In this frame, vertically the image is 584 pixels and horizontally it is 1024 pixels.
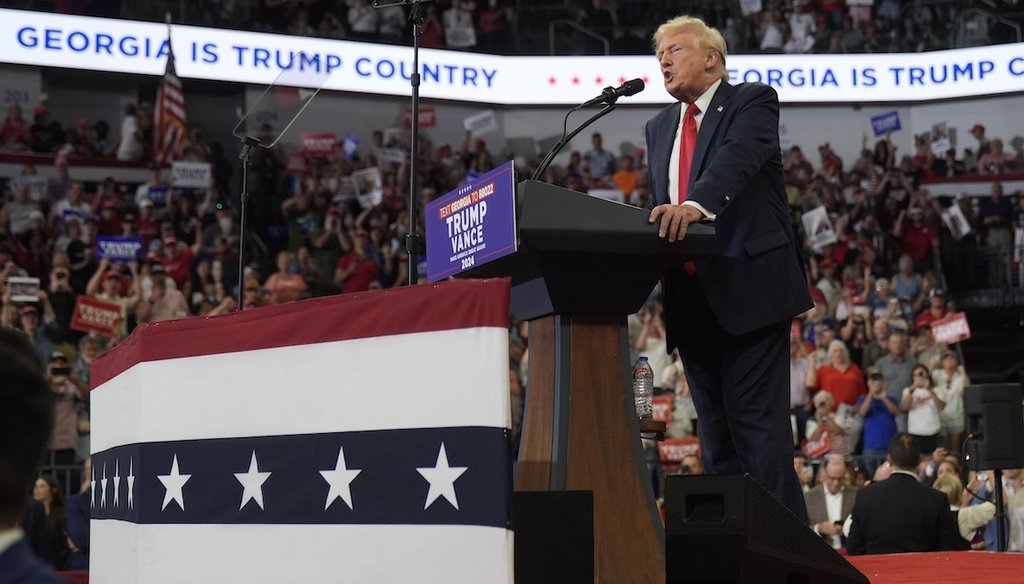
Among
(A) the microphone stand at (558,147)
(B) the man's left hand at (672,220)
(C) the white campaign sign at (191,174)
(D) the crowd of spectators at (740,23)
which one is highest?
(D) the crowd of spectators at (740,23)

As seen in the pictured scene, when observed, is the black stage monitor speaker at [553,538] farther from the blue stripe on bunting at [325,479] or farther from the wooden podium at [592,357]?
the blue stripe on bunting at [325,479]

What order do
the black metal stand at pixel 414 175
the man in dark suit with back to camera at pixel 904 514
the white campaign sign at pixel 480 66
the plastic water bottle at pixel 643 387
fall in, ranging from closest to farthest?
the plastic water bottle at pixel 643 387
the black metal stand at pixel 414 175
the man in dark suit with back to camera at pixel 904 514
the white campaign sign at pixel 480 66

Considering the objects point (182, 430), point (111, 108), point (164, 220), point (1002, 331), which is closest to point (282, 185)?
point (164, 220)

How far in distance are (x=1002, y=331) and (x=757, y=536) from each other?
38.8ft

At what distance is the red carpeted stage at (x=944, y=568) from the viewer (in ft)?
10.9

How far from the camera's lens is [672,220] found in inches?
106

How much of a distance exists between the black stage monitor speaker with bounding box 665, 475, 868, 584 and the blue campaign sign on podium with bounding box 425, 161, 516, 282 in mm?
645

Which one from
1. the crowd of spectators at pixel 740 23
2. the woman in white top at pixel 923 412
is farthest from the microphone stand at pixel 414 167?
the crowd of spectators at pixel 740 23

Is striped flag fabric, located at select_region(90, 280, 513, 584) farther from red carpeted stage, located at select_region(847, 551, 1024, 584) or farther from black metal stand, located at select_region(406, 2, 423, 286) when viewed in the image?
red carpeted stage, located at select_region(847, 551, 1024, 584)

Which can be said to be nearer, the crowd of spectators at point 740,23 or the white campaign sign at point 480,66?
the white campaign sign at point 480,66

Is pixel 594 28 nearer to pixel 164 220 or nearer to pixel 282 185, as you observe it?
pixel 282 185

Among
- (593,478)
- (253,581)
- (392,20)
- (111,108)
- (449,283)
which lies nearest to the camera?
(449,283)

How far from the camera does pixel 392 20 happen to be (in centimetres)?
1578

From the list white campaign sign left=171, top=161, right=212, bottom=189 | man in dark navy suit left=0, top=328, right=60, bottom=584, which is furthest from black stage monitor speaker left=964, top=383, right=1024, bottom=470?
white campaign sign left=171, top=161, right=212, bottom=189
